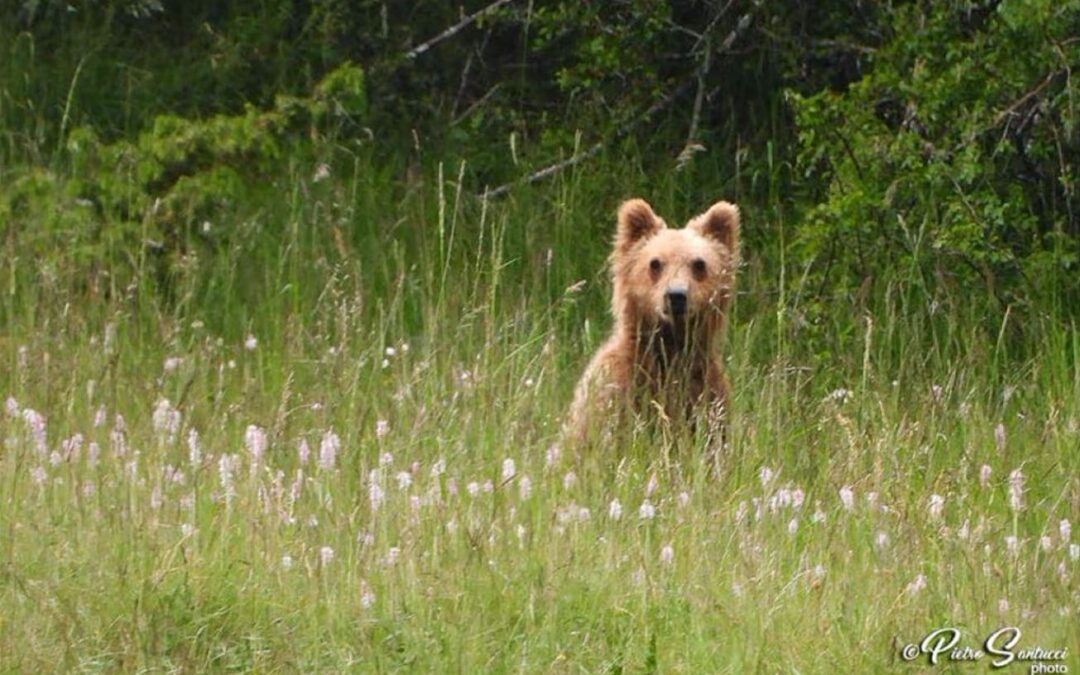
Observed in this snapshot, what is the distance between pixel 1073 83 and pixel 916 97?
647 millimetres

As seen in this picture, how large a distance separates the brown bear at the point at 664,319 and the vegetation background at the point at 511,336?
225 millimetres

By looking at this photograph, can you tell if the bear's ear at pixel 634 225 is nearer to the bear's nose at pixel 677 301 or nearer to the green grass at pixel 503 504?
the green grass at pixel 503 504

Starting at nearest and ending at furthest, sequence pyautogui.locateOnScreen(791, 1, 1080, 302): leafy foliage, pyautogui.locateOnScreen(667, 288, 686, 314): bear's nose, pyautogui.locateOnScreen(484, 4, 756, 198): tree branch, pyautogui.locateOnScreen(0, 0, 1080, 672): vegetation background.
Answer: pyautogui.locateOnScreen(0, 0, 1080, 672): vegetation background, pyautogui.locateOnScreen(667, 288, 686, 314): bear's nose, pyautogui.locateOnScreen(791, 1, 1080, 302): leafy foliage, pyautogui.locateOnScreen(484, 4, 756, 198): tree branch

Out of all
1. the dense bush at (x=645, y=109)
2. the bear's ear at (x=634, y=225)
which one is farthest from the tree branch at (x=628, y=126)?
the bear's ear at (x=634, y=225)

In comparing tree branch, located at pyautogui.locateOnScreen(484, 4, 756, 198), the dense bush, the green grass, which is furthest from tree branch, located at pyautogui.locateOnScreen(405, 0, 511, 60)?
the green grass

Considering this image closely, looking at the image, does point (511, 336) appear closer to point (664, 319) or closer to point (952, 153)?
point (664, 319)

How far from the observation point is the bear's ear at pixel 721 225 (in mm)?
8258

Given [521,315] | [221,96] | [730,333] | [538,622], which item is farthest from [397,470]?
[221,96]

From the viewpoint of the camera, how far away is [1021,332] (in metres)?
8.49

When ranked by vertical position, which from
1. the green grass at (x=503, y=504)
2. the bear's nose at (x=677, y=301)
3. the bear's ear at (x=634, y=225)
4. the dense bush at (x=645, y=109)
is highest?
the dense bush at (x=645, y=109)

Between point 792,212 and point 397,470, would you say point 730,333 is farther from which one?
point 397,470

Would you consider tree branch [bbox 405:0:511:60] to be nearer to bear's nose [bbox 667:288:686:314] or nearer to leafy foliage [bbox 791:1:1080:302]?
leafy foliage [bbox 791:1:1080:302]

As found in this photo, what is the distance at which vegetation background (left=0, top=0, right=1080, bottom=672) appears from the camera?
16.2ft

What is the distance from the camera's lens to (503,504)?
5.48 meters
